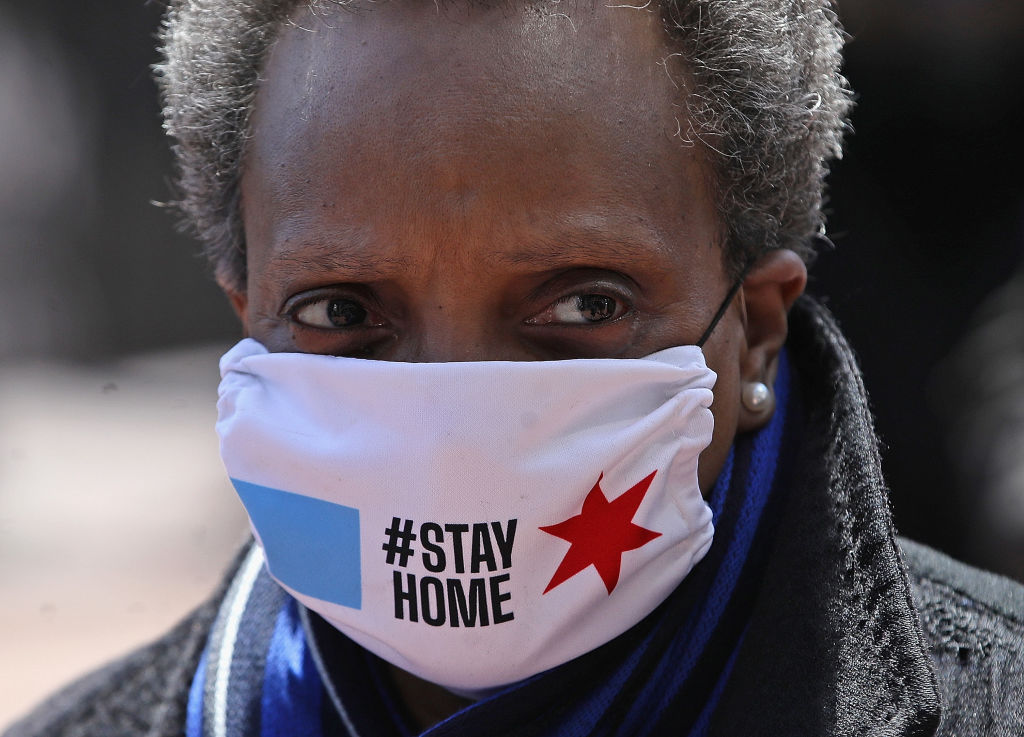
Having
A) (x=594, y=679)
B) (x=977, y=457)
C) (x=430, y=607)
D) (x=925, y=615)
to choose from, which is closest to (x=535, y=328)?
(x=430, y=607)

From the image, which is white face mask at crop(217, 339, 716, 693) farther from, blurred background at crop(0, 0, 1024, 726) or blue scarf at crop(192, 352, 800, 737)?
blurred background at crop(0, 0, 1024, 726)

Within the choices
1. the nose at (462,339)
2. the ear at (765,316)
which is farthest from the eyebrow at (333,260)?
the ear at (765,316)

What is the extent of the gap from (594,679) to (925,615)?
0.58m

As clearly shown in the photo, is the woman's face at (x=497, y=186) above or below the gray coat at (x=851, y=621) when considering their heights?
above

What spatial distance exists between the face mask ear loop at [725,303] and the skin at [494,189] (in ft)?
0.05

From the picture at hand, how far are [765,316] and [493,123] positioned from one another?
0.62 meters

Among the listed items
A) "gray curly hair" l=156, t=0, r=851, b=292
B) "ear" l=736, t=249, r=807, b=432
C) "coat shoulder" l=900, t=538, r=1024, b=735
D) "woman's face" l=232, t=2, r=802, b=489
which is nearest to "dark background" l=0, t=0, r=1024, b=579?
"coat shoulder" l=900, t=538, r=1024, b=735

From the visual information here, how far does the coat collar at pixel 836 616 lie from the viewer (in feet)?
5.25

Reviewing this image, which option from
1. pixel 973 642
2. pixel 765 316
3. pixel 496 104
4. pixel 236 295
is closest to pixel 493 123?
pixel 496 104

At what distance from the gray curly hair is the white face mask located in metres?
0.34

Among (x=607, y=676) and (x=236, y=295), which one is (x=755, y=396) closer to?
(x=607, y=676)

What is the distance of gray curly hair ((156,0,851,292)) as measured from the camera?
1.84 m

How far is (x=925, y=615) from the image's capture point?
1.93m

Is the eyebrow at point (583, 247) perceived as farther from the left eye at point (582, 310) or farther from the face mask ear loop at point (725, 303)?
the face mask ear loop at point (725, 303)
